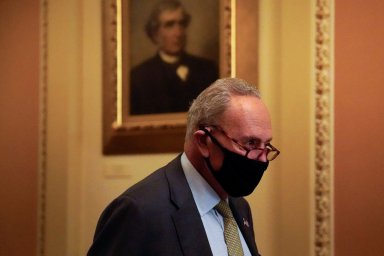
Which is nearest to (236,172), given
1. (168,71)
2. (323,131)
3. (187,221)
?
(187,221)

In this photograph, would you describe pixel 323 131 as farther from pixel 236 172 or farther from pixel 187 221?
pixel 187 221

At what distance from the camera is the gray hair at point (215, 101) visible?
193 centimetres

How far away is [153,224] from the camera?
5.79 ft

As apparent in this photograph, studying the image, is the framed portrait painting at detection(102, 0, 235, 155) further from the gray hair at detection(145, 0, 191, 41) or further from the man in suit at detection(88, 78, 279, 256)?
A: the man in suit at detection(88, 78, 279, 256)

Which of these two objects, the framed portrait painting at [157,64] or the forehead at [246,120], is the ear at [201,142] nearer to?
the forehead at [246,120]

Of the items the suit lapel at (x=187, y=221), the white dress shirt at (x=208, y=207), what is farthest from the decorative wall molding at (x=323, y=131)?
the suit lapel at (x=187, y=221)

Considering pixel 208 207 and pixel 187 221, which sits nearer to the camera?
pixel 187 221

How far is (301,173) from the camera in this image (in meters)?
3.14

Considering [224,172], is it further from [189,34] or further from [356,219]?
[189,34]

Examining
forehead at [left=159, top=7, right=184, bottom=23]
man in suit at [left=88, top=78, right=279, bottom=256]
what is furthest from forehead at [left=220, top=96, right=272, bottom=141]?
forehead at [left=159, top=7, right=184, bottom=23]

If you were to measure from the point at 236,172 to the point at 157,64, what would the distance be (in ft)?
6.56

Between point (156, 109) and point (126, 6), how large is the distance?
0.74 m

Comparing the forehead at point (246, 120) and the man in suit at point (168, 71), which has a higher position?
the man in suit at point (168, 71)

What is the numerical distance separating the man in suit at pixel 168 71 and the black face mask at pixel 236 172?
1698mm
